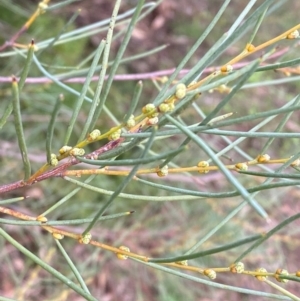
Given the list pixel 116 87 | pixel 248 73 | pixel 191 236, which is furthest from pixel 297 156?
pixel 116 87

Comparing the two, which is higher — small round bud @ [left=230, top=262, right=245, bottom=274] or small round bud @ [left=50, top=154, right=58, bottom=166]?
small round bud @ [left=50, top=154, right=58, bottom=166]

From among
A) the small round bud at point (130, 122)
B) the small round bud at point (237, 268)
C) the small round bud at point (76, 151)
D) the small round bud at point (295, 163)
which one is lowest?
the small round bud at point (237, 268)

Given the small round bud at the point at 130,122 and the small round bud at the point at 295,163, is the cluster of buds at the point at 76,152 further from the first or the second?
the small round bud at the point at 295,163

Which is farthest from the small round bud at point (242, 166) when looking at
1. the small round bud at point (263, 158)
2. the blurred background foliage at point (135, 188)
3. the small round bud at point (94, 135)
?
the blurred background foliage at point (135, 188)

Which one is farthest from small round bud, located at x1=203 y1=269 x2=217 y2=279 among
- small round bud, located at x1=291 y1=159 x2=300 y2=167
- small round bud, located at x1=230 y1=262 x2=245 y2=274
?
small round bud, located at x1=291 y1=159 x2=300 y2=167

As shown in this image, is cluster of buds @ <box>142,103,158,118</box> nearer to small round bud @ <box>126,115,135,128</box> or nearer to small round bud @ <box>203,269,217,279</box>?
small round bud @ <box>126,115,135,128</box>

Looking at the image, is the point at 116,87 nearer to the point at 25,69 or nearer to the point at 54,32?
the point at 54,32

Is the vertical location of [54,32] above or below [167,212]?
above

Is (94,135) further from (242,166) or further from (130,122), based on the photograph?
(242,166)
